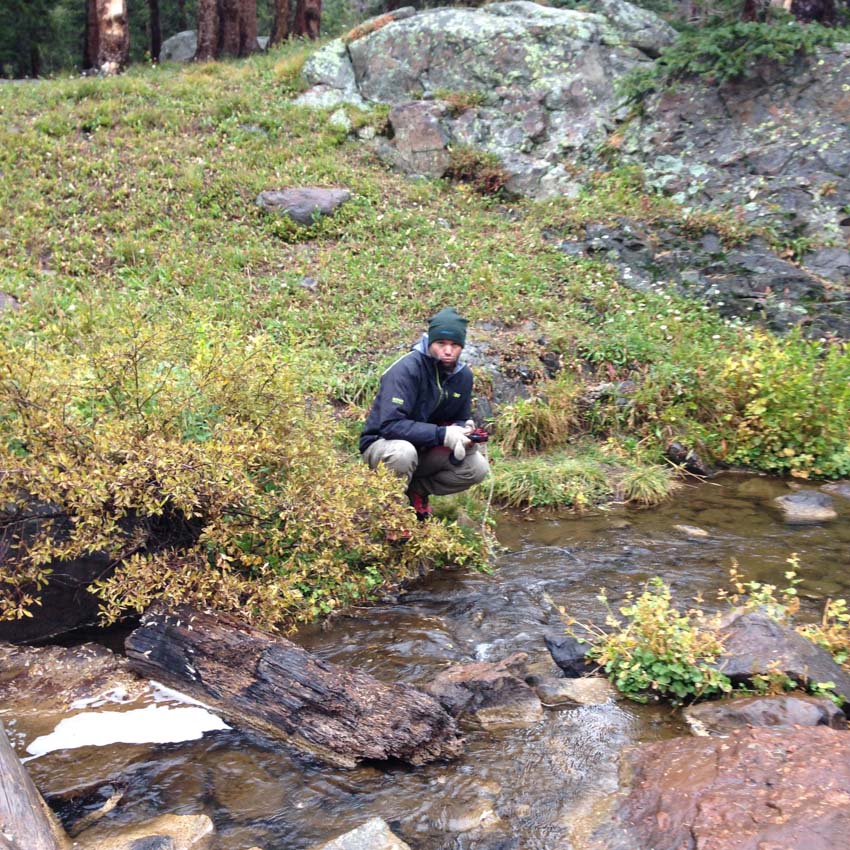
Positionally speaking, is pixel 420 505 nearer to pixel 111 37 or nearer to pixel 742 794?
pixel 742 794

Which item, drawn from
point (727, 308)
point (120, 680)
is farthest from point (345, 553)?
point (727, 308)

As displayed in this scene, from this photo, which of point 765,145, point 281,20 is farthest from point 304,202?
point 281,20

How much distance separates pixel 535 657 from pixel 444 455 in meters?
1.78

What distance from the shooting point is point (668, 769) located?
3545 millimetres

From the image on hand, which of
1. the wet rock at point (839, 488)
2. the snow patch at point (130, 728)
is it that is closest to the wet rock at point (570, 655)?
the snow patch at point (130, 728)

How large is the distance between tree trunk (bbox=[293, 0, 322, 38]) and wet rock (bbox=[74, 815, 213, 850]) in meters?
19.1

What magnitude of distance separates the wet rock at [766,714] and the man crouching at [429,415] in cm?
239

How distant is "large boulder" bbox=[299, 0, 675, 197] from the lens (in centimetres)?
1402

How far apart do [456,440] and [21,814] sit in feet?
11.4

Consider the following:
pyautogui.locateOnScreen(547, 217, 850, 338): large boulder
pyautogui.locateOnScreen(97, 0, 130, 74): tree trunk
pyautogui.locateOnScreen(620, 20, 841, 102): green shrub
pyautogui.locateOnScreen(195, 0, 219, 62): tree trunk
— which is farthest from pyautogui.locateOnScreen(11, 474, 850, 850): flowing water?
pyautogui.locateOnScreen(195, 0, 219, 62): tree trunk

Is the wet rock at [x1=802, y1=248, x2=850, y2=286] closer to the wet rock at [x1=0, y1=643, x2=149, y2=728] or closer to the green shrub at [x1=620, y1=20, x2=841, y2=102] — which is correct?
the green shrub at [x1=620, y1=20, x2=841, y2=102]

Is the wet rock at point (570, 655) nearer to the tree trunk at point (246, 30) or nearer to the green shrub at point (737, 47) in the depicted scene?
the green shrub at point (737, 47)

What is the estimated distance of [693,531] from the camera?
22.8 ft

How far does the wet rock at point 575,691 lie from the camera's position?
14.0ft
